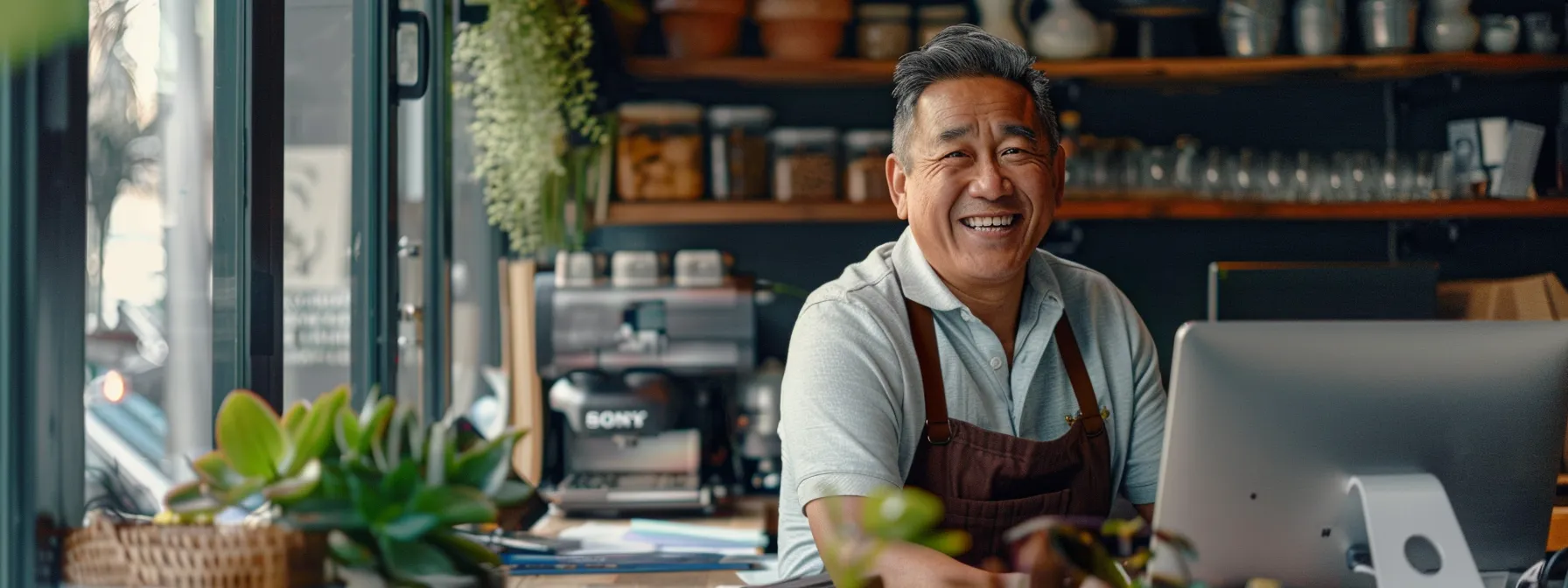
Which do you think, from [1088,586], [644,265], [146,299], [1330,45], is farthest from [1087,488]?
[1330,45]

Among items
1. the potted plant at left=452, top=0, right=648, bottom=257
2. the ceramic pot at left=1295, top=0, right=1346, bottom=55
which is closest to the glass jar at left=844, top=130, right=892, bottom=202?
the potted plant at left=452, top=0, right=648, bottom=257

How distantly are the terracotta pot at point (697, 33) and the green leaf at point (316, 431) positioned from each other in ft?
8.38

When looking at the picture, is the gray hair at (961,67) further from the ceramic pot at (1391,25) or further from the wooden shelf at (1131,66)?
the ceramic pot at (1391,25)

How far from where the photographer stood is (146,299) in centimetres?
205

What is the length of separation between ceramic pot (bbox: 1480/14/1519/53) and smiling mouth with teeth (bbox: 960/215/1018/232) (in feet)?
7.69

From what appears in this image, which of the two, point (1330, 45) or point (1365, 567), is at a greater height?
point (1330, 45)

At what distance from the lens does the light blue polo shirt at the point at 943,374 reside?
1.70 meters

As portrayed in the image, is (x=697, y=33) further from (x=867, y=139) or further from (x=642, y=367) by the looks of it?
(x=642, y=367)

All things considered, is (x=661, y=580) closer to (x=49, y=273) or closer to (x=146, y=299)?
(x=146, y=299)

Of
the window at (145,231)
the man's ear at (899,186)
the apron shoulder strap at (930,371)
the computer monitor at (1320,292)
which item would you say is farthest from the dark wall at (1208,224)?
the apron shoulder strap at (930,371)

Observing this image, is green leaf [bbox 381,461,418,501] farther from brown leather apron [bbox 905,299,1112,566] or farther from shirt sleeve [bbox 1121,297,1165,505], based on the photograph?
shirt sleeve [bbox 1121,297,1165,505]

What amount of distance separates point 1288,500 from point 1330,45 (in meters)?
2.63

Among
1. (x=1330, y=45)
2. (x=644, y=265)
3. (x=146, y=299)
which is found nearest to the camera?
(x=146, y=299)

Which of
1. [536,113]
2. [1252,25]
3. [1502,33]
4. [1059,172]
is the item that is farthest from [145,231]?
[1502,33]
